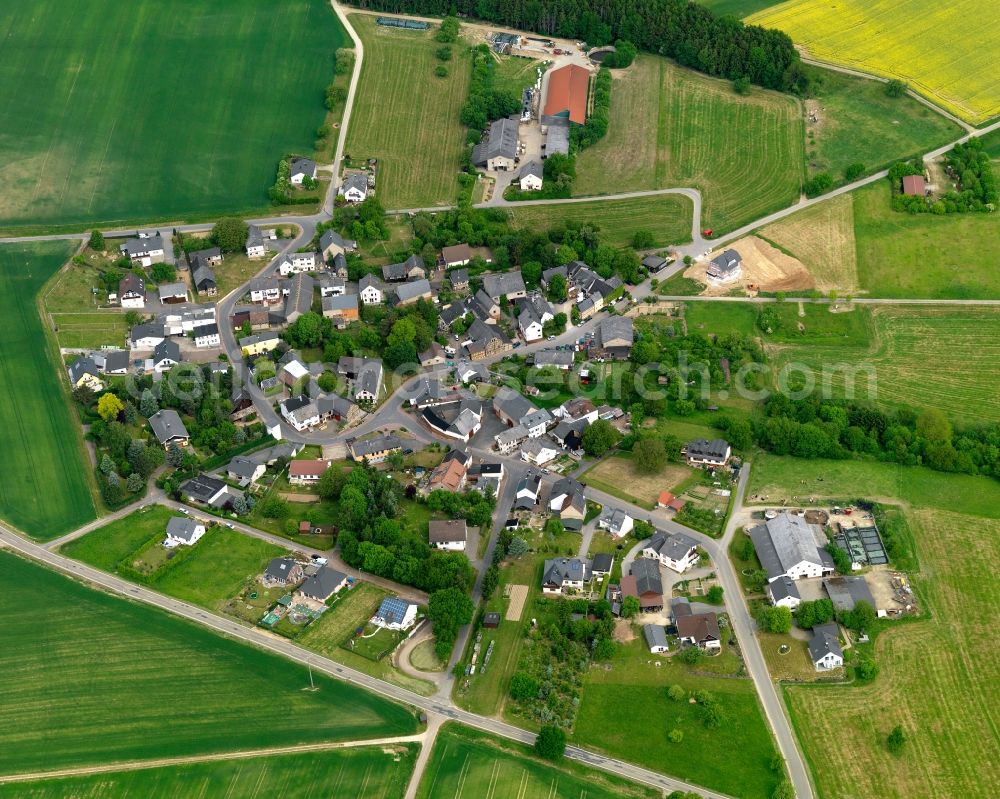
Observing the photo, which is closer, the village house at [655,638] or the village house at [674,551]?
the village house at [655,638]

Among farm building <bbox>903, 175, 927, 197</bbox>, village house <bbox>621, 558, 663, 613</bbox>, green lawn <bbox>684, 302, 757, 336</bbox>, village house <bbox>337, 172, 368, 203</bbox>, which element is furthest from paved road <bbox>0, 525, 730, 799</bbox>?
farm building <bbox>903, 175, 927, 197</bbox>

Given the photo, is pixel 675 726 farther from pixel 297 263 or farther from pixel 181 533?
pixel 297 263

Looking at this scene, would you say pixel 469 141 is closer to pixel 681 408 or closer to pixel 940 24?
pixel 681 408

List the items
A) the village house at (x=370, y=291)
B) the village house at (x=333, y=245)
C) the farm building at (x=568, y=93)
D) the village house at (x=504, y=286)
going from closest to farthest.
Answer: the village house at (x=370, y=291)
the village house at (x=504, y=286)
the village house at (x=333, y=245)
the farm building at (x=568, y=93)

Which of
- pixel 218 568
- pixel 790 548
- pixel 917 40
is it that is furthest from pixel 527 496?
pixel 917 40

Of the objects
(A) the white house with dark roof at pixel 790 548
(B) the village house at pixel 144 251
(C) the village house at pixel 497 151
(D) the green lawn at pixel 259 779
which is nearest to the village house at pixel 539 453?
(A) the white house with dark roof at pixel 790 548

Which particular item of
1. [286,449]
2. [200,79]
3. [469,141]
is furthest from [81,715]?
[200,79]

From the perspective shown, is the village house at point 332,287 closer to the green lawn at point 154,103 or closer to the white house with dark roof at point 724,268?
the green lawn at point 154,103
